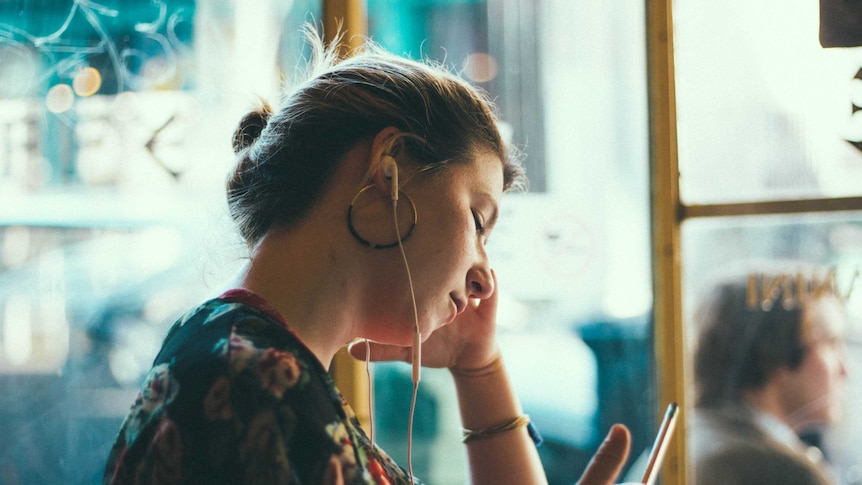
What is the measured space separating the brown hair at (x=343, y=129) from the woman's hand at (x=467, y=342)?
33cm

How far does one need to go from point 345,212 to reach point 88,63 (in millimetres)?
1106

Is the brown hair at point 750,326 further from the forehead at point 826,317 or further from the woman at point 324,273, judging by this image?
the woman at point 324,273

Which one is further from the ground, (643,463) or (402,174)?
(402,174)

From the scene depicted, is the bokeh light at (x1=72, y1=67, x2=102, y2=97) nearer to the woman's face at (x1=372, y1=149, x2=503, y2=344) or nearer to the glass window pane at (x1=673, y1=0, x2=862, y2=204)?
the woman's face at (x1=372, y1=149, x2=503, y2=344)

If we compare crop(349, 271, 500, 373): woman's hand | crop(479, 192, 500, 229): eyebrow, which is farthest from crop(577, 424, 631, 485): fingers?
crop(479, 192, 500, 229): eyebrow

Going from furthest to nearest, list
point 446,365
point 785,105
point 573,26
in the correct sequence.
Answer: point 573,26 → point 785,105 → point 446,365

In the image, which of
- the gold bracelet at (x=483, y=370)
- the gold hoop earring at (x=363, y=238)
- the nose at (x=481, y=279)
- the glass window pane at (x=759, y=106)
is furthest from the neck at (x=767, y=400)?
the gold hoop earring at (x=363, y=238)

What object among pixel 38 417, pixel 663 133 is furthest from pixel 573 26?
pixel 38 417

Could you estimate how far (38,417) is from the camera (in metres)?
1.64

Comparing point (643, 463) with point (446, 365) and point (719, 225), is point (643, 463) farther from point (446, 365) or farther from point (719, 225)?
point (446, 365)

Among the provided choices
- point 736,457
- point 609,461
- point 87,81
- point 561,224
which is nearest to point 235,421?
point 609,461

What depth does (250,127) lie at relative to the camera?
104 cm

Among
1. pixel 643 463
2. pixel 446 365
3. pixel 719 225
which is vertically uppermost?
pixel 719 225

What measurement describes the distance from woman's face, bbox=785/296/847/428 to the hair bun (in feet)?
4.04
